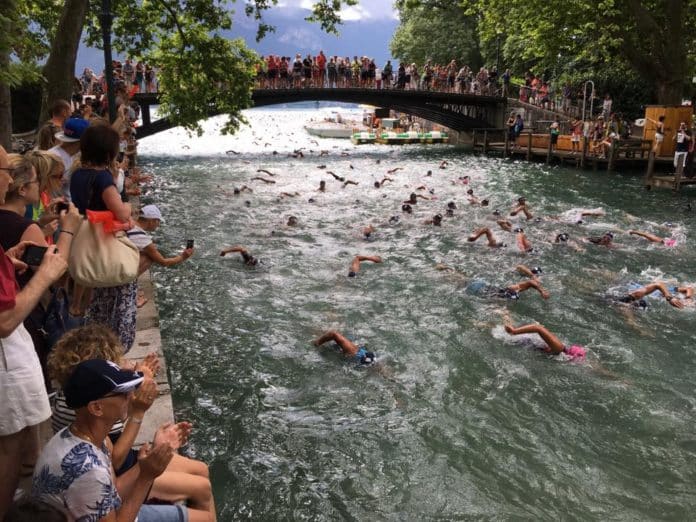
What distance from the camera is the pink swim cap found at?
8.58 meters

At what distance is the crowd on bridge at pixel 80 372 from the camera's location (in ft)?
9.29

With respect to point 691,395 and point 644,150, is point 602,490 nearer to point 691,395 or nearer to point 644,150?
point 691,395

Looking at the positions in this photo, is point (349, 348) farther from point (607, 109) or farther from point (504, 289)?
point (607, 109)

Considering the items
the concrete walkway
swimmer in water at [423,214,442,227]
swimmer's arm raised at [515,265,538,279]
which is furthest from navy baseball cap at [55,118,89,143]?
swimmer in water at [423,214,442,227]

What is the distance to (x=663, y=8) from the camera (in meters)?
29.8

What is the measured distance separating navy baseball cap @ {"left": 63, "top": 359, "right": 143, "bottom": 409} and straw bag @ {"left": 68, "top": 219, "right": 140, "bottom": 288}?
6.48ft

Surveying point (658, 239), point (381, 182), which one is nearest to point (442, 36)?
point (381, 182)

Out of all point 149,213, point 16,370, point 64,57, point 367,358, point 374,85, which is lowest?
point 367,358

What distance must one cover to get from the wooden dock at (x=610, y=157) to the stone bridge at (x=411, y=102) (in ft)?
21.0

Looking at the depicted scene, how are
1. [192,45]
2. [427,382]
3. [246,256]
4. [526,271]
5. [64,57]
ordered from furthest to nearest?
[192,45], [246,256], [64,57], [526,271], [427,382]

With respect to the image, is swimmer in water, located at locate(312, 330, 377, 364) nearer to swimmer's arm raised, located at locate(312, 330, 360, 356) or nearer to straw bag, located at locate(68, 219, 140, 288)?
swimmer's arm raised, located at locate(312, 330, 360, 356)

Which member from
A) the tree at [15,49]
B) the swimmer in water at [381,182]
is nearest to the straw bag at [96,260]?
the tree at [15,49]

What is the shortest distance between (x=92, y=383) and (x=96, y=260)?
2094mm

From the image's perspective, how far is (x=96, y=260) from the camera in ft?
15.5
